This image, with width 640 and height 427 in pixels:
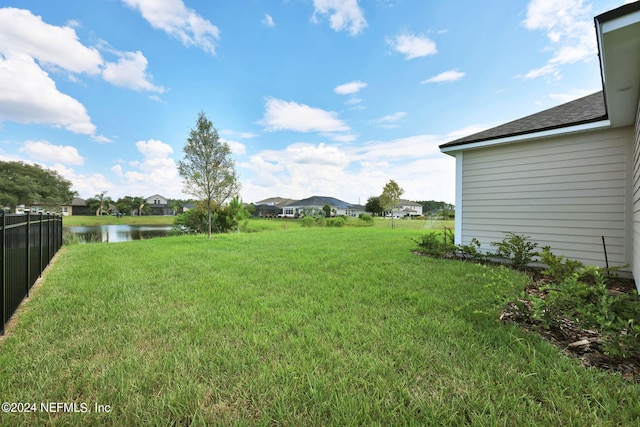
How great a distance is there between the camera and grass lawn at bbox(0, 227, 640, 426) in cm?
147

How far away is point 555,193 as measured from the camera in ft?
17.3

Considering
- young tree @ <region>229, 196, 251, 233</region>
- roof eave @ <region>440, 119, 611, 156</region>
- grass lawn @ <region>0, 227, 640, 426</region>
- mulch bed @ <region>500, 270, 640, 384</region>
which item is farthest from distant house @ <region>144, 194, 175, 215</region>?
mulch bed @ <region>500, 270, 640, 384</region>

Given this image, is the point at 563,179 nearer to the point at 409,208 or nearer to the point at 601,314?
the point at 601,314

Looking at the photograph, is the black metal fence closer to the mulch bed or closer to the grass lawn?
the grass lawn

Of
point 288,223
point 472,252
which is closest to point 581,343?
point 472,252

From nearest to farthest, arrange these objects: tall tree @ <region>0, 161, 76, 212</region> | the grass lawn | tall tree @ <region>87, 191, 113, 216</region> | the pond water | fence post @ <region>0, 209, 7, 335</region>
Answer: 1. the grass lawn
2. fence post @ <region>0, 209, 7, 335</region>
3. the pond water
4. tall tree @ <region>0, 161, 76, 212</region>
5. tall tree @ <region>87, 191, 113, 216</region>

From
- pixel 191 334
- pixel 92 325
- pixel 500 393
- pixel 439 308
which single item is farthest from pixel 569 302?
pixel 92 325

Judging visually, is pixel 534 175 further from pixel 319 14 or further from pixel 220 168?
pixel 220 168

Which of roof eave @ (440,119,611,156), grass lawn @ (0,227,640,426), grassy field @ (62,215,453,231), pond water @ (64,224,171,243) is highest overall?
roof eave @ (440,119,611,156)

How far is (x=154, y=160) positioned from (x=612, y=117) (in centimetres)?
1938

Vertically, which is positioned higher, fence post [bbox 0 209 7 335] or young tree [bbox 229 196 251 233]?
young tree [bbox 229 196 251 233]

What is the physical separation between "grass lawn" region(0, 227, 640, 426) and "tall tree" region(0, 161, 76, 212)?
36.8m

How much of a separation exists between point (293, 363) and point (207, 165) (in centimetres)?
1073

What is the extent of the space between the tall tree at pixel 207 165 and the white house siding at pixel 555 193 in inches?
367
